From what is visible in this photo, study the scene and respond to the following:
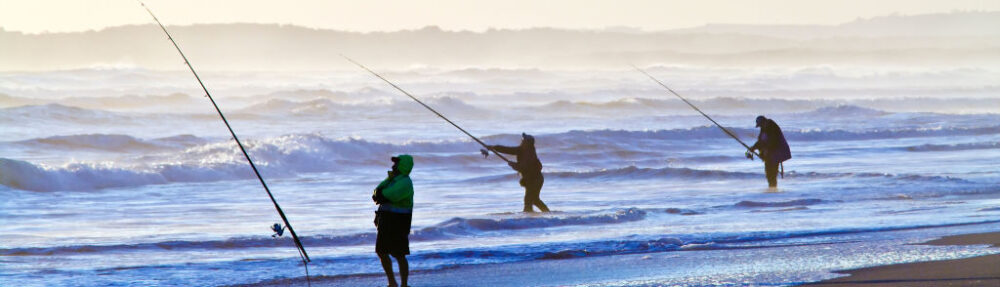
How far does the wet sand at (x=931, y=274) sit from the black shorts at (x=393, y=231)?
2.34 m

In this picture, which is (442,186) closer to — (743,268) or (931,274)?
(743,268)

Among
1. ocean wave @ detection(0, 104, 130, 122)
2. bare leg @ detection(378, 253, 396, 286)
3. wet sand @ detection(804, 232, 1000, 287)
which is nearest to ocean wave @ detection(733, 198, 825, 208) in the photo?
wet sand @ detection(804, 232, 1000, 287)

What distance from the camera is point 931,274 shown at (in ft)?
24.3

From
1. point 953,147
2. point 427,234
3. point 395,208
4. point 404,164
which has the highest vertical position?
point 404,164

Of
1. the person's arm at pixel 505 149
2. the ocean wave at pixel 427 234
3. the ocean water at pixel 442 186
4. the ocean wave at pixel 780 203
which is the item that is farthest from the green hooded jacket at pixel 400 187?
the ocean wave at pixel 780 203

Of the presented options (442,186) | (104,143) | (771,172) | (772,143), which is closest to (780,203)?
(772,143)

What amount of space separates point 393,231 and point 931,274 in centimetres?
308

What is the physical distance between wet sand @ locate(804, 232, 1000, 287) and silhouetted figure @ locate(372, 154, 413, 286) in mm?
2340

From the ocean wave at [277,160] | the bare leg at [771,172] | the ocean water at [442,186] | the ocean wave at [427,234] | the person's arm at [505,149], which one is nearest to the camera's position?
the ocean water at [442,186]

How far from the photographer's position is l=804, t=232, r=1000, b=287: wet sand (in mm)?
7043

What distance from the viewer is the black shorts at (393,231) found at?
753 cm

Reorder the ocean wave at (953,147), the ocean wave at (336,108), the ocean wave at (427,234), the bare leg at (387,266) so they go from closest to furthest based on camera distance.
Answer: the bare leg at (387,266) → the ocean wave at (427,234) → the ocean wave at (953,147) → the ocean wave at (336,108)

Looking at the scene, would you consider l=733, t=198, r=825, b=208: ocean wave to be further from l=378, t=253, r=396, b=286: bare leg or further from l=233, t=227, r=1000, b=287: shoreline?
l=378, t=253, r=396, b=286: bare leg

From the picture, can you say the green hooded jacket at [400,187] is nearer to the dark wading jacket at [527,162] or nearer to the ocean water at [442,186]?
the ocean water at [442,186]
